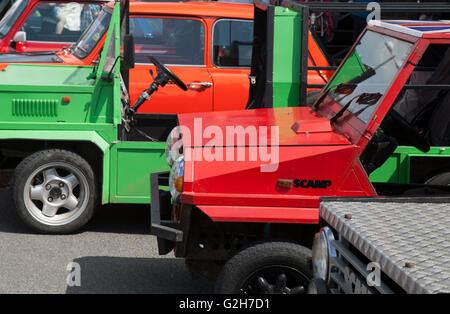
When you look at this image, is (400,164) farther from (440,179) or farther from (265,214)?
(265,214)

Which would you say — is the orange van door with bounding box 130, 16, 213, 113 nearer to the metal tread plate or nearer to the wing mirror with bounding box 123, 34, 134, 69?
the wing mirror with bounding box 123, 34, 134, 69

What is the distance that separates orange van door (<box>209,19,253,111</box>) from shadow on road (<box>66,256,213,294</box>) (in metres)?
2.28

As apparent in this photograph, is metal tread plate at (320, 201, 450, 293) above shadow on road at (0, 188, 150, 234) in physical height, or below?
above

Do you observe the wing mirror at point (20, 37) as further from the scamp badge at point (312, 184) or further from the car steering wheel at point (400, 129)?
the scamp badge at point (312, 184)

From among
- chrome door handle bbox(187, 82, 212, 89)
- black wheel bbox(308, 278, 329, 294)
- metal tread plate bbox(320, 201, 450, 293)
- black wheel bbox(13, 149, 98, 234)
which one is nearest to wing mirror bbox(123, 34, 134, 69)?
black wheel bbox(13, 149, 98, 234)

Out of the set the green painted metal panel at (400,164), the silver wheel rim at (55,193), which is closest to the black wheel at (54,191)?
the silver wheel rim at (55,193)

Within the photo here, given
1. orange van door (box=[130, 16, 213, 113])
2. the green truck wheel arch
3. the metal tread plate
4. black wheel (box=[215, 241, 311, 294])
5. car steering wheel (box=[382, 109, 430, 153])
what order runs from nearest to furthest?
A: the metal tread plate, black wheel (box=[215, 241, 311, 294]), car steering wheel (box=[382, 109, 430, 153]), the green truck wheel arch, orange van door (box=[130, 16, 213, 113])

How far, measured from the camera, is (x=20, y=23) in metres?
10.4

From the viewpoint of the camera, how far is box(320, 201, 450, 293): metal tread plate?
244cm

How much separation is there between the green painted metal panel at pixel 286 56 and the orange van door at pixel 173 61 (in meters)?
1.49

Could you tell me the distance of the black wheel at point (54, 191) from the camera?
6.44 m

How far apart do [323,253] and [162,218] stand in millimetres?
2006

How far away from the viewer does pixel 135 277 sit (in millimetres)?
5691

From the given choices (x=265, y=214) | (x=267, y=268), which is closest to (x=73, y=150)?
(x=265, y=214)
